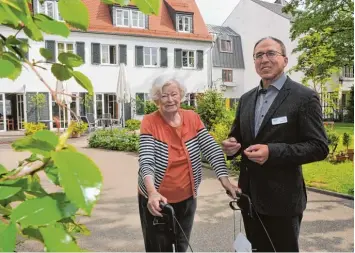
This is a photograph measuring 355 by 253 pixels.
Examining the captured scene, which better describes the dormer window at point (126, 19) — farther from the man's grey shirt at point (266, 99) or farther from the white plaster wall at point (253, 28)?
the man's grey shirt at point (266, 99)

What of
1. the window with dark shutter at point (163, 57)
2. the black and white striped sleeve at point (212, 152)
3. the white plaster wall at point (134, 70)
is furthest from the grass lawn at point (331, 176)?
the window with dark shutter at point (163, 57)

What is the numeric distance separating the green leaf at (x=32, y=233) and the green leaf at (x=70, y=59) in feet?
1.00

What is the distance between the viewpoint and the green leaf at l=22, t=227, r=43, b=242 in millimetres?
433

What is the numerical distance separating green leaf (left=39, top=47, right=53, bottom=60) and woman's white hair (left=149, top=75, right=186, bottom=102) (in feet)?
5.95

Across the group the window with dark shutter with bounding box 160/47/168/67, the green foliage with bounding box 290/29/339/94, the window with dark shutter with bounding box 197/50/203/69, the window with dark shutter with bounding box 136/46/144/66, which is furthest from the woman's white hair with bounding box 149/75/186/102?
the window with dark shutter with bounding box 197/50/203/69

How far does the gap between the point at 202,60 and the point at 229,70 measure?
420 cm

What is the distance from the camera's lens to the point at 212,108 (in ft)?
37.7

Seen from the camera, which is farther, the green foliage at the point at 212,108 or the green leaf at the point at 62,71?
the green foliage at the point at 212,108

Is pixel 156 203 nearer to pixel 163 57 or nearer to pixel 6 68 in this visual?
pixel 6 68

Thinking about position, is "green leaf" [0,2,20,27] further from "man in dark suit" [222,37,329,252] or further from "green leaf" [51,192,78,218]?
"man in dark suit" [222,37,329,252]

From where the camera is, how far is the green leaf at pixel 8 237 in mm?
412

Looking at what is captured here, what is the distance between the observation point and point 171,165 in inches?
98.3

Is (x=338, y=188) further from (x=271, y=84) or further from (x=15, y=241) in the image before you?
(x=15, y=241)

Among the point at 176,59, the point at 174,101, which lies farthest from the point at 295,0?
the point at 174,101
